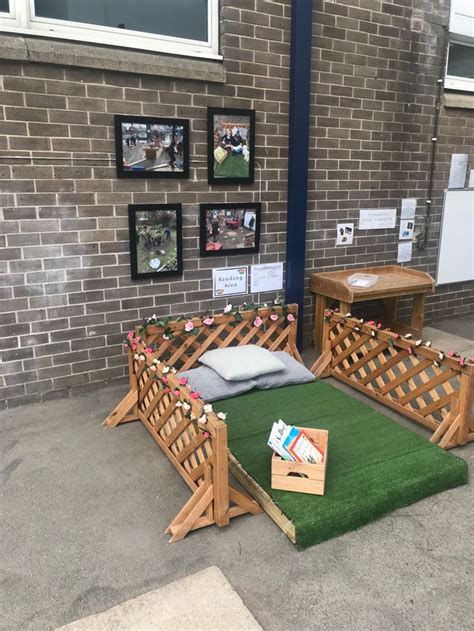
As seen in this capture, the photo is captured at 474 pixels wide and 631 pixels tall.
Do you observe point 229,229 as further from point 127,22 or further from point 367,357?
point 127,22

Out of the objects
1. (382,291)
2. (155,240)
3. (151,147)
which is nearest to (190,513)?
(155,240)

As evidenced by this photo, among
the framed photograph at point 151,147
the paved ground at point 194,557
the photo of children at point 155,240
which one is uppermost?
the framed photograph at point 151,147

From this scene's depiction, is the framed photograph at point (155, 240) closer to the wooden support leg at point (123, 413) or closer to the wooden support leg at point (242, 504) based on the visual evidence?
the wooden support leg at point (123, 413)

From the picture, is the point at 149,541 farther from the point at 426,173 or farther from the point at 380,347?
the point at 426,173

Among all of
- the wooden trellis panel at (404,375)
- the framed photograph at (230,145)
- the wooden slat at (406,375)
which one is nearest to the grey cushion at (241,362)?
the wooden trellis panel at (404,375)

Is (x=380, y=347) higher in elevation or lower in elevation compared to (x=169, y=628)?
higher

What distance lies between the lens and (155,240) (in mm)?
4629

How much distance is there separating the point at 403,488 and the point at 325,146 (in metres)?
3.64

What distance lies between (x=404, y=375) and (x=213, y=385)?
5.08ft

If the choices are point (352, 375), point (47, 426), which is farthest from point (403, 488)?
point (47, 426)

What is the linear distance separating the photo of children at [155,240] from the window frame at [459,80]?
384 cm

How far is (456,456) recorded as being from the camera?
3.42m

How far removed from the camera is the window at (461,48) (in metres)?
5.95

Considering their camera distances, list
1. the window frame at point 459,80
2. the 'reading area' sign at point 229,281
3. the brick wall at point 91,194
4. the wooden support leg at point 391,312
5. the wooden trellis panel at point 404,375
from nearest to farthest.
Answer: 1. the wooden trellis panel at point 404,375
2. the brick wall at point 91,194
3. the 'reading area' sign at point 229,281
4. the wooden support leg at point 391,312
5. the window frame at point 459,80
